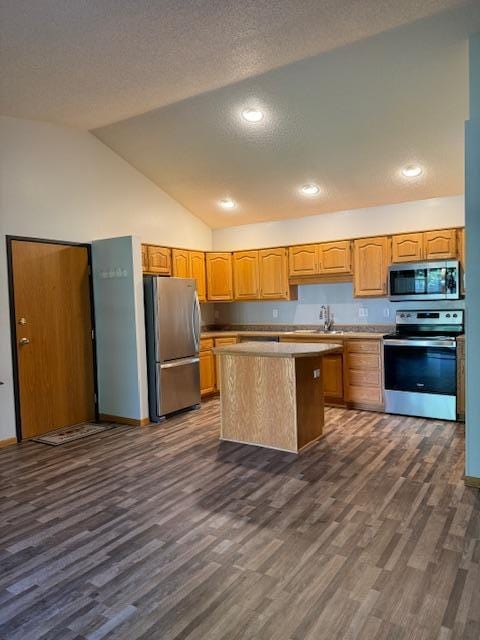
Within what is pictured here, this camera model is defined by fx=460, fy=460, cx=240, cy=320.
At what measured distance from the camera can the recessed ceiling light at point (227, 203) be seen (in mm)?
6066

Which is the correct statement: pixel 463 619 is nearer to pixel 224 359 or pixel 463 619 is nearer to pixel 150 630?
pixel 150 630

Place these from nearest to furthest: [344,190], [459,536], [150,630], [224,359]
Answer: [150,630]
[459,536]
[224,359]
[344,190]

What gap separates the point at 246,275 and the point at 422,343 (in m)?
2.60

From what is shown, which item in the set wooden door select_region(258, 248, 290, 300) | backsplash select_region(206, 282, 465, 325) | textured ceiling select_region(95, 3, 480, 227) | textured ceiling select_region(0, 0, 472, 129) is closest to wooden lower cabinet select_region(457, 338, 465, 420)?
backsplash select_region(206, 282, 465, 325)

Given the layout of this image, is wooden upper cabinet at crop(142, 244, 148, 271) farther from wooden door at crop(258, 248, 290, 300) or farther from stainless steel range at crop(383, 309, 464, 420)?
stainless steel range at crop(383, 309, 464, 420)

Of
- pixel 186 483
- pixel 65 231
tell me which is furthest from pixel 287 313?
pixel 186 483

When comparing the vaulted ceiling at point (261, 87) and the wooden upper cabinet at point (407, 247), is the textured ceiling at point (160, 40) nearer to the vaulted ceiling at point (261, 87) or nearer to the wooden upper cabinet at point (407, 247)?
the vaulted ceiling at point (261, 87)

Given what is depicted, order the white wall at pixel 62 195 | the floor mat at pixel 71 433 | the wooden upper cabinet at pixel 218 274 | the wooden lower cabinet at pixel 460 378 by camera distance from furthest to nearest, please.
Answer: the wooden upper cabinet at pixel 218 274, the wooden lower cabinet at pixel 460 378, the floor mat at pixel 71 433, the white wall at pixel 62 195

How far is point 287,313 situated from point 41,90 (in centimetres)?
399

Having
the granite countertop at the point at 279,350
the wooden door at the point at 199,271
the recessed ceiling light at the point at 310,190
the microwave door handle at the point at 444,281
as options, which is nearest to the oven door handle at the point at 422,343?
the microwave door handle at the point at 444,281

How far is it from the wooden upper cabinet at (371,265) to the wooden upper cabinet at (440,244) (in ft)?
1.42

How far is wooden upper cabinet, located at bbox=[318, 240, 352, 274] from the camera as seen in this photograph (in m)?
5.62

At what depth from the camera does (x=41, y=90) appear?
372 centimetres

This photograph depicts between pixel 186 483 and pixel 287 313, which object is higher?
pixel 287 313
